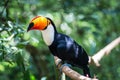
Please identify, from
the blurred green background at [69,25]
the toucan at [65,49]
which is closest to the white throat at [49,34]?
the toucan at [65,49]

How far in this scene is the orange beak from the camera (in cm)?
189

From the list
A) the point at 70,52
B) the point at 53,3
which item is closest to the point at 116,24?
the point at 53,3

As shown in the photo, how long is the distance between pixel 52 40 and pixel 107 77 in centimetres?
128

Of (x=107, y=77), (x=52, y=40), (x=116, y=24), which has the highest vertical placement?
(x=52, y=40)

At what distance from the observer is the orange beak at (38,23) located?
74.3 inches

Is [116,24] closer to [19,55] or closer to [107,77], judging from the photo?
[107,77]

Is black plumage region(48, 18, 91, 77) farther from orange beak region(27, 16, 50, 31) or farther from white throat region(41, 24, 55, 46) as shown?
orange beak region(27, 16, 50, 31)

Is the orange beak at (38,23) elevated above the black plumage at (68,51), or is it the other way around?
the orange beak at (38,23)

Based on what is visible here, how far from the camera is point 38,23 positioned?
6.29ft

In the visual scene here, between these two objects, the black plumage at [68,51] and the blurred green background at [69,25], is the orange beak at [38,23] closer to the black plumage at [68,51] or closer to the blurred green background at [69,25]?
the black plumage at [68,51]

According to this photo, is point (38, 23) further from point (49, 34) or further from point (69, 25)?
point (69, 25)

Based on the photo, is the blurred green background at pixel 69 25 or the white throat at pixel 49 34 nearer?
the white throat at pixel 49 34

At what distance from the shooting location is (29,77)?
222 cm

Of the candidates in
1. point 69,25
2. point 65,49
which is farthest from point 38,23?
point 69,25
